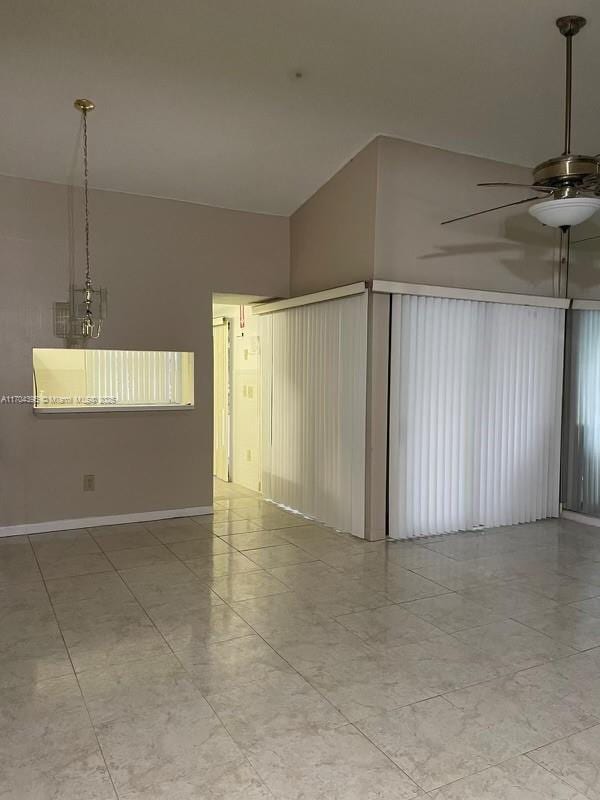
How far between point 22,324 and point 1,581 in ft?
6.81

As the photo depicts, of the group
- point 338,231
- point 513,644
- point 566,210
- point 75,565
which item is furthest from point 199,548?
point 566,210

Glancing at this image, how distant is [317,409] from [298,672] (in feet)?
9.57

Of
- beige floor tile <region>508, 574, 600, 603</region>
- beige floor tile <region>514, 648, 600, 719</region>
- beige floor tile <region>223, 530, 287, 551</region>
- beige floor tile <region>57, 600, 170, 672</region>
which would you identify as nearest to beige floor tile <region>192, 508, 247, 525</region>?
beige floor tile <region>223, 530, 287, 551</region>

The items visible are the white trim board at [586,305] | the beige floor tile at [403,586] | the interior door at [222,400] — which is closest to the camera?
the beige floor tile at [403,586]

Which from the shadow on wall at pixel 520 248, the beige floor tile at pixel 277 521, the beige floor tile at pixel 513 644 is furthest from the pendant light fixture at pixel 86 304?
the beige floor tile at pixel 513 644

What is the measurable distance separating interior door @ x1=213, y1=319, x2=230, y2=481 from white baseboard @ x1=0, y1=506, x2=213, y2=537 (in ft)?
6.10

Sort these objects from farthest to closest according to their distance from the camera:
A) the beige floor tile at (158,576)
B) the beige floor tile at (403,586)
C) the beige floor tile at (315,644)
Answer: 1. the beige floor tile at (158,576)
2. the beige floor tile at (403,586)
3. the beige floor tile at (315,644)

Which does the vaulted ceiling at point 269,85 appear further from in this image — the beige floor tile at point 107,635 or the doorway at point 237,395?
the beige floor tile at point 107,635

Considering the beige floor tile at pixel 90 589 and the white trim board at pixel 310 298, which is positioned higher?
the white trim board at pixel 310 298

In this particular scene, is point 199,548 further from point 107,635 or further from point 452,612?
point 452,612

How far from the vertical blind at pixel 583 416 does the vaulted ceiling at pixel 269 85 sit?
160cm

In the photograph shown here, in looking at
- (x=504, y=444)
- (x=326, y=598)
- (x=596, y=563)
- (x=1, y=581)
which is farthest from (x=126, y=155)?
(x=596, y=563)

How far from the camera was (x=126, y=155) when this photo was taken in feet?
16.1

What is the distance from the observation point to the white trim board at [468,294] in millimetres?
4777
